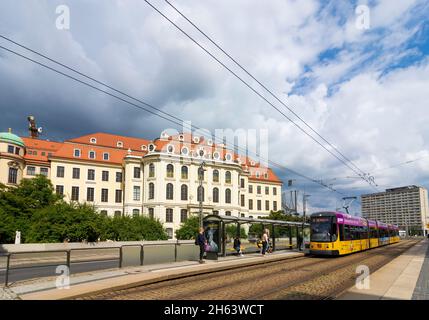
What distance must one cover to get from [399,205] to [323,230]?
10549 centimetres

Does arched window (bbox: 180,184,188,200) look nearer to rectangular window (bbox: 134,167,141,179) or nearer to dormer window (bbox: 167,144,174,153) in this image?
dormer window (bbox: 167,144,174,153)

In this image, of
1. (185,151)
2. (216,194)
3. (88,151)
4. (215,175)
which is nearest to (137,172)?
(185,151)

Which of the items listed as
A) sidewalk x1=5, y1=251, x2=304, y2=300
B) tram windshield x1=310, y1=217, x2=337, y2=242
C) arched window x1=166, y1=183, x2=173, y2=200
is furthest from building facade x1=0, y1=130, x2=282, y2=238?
sidewalk x1=5, y1=251, x2=304, y2=300

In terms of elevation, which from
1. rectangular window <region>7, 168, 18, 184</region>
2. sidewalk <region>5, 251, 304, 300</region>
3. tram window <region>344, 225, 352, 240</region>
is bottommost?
sidewalk <region>5, 251, 304, 300</region>

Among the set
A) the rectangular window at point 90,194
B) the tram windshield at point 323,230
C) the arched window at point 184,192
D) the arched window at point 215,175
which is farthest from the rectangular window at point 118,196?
the tram windshield at point 323,230

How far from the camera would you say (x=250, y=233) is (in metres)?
29.8

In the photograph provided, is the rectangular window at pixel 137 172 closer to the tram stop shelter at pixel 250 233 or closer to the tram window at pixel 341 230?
the tram stop shelter at pixel 250 233

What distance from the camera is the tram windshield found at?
2461 centimetres

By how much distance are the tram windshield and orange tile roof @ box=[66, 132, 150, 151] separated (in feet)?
162

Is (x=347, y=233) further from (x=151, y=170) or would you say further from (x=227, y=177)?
(x=227, y=177)

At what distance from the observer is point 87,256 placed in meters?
15.7

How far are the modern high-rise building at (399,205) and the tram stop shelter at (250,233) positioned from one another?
260ft
